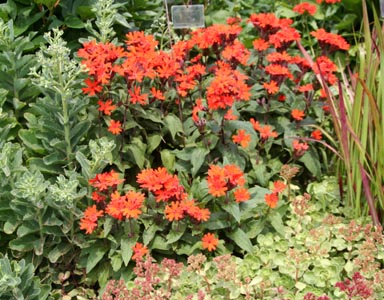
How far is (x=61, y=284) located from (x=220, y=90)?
112 centimetres

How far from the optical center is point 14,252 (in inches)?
111

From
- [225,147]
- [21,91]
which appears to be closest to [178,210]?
[225,147]

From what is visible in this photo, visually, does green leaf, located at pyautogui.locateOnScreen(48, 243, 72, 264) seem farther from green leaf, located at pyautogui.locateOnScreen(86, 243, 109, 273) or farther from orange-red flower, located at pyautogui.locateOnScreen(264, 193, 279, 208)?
orange-red flower, located at pyautogui.locateOnScreen(264, 193, 279, 208)

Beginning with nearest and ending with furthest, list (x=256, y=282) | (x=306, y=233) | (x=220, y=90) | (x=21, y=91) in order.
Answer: (x=256, y=282)
(x=220, y=90)
(x=306, y=233)
(x=21, y=91)

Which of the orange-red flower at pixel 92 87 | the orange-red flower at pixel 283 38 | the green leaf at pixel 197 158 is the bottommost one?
the green leaf at pixel 197 158

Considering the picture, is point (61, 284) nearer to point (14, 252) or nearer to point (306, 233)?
point (14, 252)

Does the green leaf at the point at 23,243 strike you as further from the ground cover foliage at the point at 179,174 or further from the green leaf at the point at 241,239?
the green leaf at the point at 241,239

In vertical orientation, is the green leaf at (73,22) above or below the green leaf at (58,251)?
above

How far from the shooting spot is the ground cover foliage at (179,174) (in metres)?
2.63

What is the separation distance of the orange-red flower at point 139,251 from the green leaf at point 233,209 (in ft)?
1.29

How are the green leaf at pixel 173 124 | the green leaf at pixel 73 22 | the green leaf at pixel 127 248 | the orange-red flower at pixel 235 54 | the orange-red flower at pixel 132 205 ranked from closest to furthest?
the orange-red flower at pixel 132 205
the green leaf at pixel 127 248
the green leaf at pixel 173 124
the orange-red flower at pixel 235 54
the green leaf at pixel 73 22

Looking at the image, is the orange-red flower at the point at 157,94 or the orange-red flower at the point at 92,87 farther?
the orange-red flower at the point at 157,94

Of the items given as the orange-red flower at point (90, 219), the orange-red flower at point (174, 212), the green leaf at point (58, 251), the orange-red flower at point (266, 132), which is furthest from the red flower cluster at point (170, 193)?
the orange-red flower at point (266, 132)

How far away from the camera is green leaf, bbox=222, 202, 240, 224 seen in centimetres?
273
